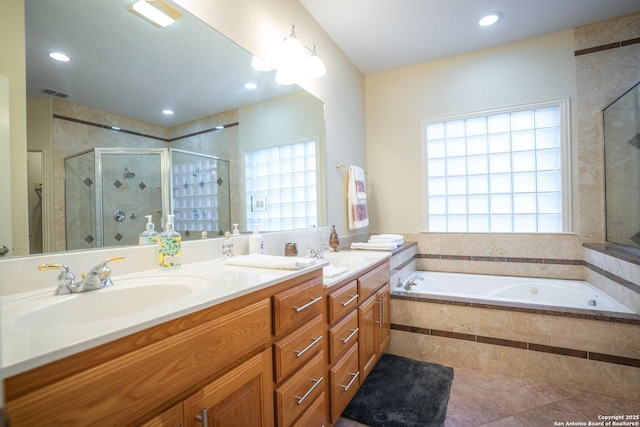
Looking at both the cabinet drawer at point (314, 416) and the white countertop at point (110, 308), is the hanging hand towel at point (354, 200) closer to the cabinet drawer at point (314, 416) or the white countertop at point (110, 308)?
the white countertop at point (110, 308)

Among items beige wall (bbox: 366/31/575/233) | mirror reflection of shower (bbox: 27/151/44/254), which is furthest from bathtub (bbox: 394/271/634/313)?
mirror reflection of shower (bbox: 27/151/44/254)

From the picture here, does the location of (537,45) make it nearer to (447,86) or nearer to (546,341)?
(447,86)

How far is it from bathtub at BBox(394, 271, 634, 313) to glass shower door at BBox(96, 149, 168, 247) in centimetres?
194

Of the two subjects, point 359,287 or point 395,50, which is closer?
point 359,287

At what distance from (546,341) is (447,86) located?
248 cm

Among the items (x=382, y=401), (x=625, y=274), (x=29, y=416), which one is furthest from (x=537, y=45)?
(x=29, y=416)

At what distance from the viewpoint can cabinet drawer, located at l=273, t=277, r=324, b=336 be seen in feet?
3.23

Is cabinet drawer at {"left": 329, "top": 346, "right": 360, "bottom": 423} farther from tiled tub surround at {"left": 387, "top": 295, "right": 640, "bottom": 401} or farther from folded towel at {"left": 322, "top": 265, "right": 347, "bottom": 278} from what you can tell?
tiled tub surround at {"left": 387, "top": 295, "right": 640, "bottom": 401}

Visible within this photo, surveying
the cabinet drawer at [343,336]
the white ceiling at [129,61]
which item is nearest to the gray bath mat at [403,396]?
the cabinet drawer at [343,336]

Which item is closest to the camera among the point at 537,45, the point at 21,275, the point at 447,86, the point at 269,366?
the point at 21,275

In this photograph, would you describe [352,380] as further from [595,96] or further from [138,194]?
[595,96]

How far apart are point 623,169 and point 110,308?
3473 millimetres

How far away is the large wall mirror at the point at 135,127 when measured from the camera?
913 millimetres

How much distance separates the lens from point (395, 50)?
Result: 2.85m
